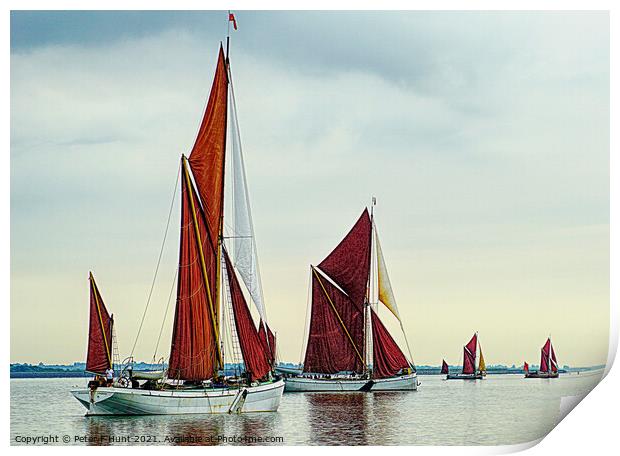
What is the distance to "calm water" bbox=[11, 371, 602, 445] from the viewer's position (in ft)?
28.9

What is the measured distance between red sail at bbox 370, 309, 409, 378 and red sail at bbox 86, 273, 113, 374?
176 inches

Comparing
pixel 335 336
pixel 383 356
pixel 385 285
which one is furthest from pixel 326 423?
pixel 335 336

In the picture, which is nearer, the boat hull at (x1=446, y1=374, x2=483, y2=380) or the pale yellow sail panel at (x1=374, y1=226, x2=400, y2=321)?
the pale yellow sail panel at (x1=374, y1=226, x2=400, y2=321)

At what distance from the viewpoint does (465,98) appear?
891 cm

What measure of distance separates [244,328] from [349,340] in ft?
21.1

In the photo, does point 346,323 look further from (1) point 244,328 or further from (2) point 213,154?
(2) point 213,154

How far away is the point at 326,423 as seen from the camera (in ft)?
34.2

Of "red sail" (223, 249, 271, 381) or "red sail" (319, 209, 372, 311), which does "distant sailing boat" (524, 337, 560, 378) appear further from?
"red sail" (223, 249, 271, 381)

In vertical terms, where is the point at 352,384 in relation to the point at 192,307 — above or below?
below

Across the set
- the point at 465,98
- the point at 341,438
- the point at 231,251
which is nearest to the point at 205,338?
the point at 231,251

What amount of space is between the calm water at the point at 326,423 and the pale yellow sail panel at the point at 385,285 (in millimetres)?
1164

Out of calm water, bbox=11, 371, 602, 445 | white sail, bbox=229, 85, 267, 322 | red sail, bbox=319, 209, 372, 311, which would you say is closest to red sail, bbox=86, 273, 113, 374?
calm water, bbox=11, 371, 602, 445
